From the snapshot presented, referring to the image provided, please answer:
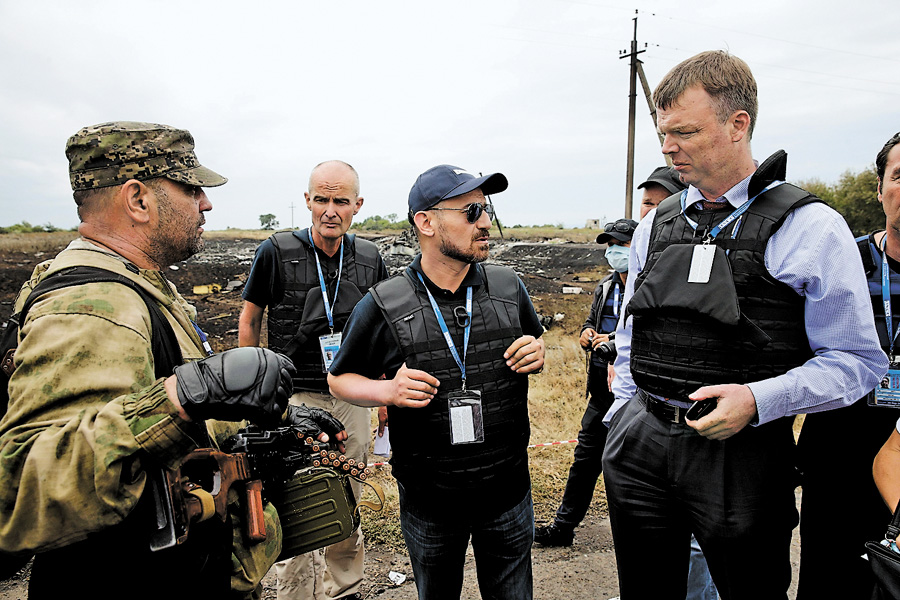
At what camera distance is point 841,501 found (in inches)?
92.7

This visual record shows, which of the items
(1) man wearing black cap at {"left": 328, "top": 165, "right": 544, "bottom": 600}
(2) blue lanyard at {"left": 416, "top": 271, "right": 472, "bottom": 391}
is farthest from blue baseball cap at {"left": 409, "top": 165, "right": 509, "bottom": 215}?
(2) blue lanyard at {"left": 416, "top": 271, "right": 472, "bottom": 391}

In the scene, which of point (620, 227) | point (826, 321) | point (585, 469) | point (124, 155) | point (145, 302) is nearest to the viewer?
point (145, 302)

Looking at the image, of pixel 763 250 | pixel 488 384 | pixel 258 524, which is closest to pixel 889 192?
pixel 763 250

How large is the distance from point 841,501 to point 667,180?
88.5 inches

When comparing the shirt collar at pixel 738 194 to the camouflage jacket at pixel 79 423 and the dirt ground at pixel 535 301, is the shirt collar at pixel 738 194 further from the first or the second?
the dirt ground at pixel 535 301

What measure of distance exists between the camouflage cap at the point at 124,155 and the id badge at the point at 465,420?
1361mm

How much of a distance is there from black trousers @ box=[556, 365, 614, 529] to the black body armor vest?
1.81 metres

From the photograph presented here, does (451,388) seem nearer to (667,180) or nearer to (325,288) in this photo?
(325,288)

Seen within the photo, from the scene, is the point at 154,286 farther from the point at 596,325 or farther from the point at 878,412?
the point at 596,325

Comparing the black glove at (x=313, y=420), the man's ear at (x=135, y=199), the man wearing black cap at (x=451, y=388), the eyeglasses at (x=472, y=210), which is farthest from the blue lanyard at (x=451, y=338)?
the man's ear at (x=135, y=199)

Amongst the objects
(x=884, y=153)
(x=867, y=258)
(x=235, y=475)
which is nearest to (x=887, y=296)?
(x=867, y=258)

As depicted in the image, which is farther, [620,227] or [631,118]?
[631,118]

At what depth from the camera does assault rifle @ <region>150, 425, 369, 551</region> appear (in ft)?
4.83

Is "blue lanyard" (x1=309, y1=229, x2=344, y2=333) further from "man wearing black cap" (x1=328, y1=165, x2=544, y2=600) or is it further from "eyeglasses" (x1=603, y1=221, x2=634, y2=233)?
"eyeglasses" (x1=603, y1=221, x2=634, y2=233)
